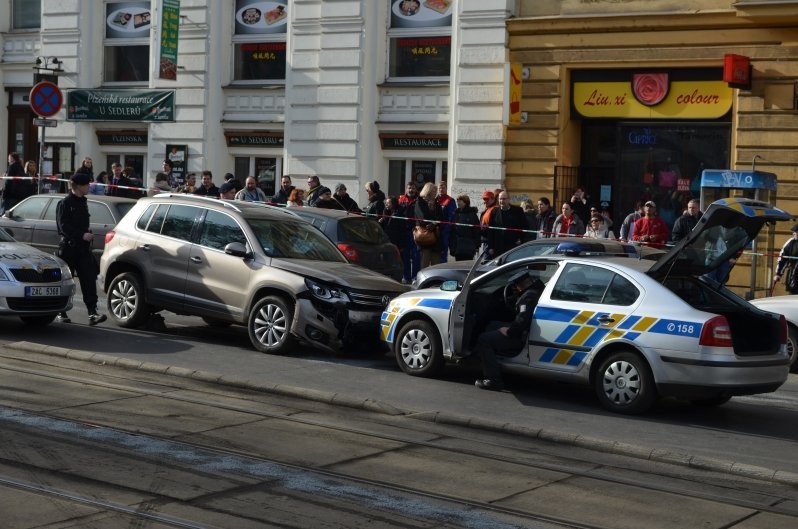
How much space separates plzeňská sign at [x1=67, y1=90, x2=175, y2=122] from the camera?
2981cm

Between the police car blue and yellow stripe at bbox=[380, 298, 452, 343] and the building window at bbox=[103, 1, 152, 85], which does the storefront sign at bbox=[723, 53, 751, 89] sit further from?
the building window at bbox=[103, 1, 152, 85]

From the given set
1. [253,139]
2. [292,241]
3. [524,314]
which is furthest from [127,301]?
[253,139]

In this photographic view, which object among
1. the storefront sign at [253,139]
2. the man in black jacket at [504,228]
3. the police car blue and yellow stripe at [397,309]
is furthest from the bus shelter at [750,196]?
the storefront sign at [253,139]

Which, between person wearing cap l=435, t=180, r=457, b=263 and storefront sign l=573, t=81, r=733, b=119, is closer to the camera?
person wearing cap l=435, t=180, r=457, b=263

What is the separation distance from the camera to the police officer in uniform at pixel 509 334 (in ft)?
39.6

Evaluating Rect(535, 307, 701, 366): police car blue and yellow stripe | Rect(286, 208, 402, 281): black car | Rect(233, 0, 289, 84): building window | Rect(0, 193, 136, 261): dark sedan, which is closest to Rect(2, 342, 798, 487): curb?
Rect(535, 307, 701, 366): police car blue and yellow stripe

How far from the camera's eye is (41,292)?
1451 cm

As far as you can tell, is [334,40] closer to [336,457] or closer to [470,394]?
[470,394]

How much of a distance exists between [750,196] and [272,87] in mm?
12236

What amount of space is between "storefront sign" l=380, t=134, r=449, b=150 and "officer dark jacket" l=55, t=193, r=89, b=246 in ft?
40.0

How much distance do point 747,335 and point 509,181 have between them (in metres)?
14.2

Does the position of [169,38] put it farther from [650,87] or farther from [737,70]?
[737,70]

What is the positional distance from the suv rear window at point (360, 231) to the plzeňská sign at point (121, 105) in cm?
1197

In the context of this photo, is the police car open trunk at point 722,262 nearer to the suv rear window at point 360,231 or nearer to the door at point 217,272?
the door at point 217,272
